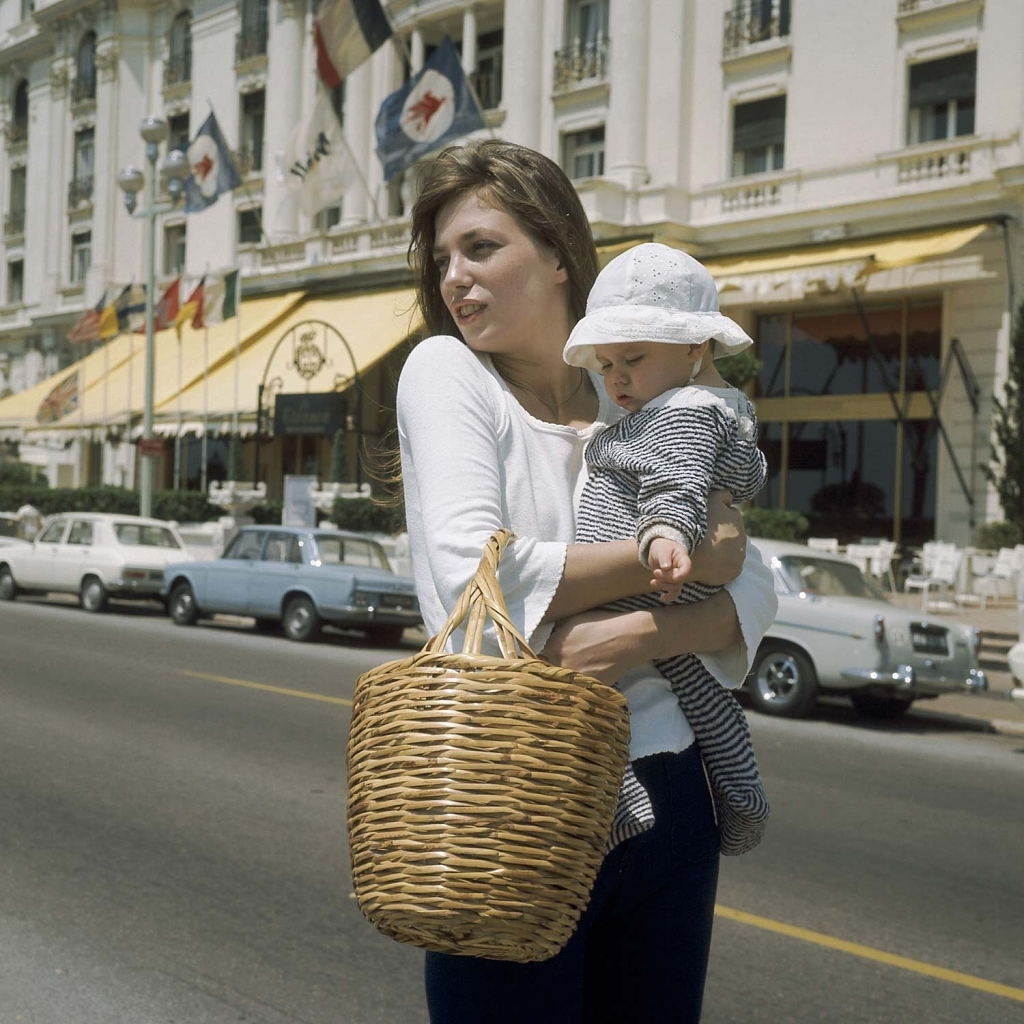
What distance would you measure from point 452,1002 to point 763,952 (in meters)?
3.20

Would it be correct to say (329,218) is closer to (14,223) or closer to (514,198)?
(14,223)

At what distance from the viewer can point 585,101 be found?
26562 mm

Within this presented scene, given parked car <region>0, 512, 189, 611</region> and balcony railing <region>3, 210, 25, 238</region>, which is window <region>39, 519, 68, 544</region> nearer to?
parked car <region>0, 512, 189, 611</region>

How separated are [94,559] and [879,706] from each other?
39.3ft

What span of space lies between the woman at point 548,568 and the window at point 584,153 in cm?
2537

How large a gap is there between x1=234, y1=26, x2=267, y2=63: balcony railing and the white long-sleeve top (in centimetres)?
3513

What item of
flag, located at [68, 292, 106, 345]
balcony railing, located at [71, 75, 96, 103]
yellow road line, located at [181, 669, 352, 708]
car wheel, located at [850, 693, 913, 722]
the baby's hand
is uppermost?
balcony railing, located at [71, 75, 96, 103]

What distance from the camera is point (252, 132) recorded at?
35.1 metres

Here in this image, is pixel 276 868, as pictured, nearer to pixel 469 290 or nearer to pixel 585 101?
pixel 469 290

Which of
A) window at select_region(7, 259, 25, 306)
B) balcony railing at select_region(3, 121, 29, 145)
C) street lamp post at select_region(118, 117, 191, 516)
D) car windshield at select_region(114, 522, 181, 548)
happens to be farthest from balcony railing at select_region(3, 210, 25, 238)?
car windshield at select_region(114, 522, 181, 548)

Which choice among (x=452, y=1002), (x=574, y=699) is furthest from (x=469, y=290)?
(x=452, y=1002)

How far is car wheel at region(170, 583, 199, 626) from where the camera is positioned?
56.3ft

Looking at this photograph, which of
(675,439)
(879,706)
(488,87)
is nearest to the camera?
(675,439)

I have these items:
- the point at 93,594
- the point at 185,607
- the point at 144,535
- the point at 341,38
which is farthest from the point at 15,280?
the point at 185,607
